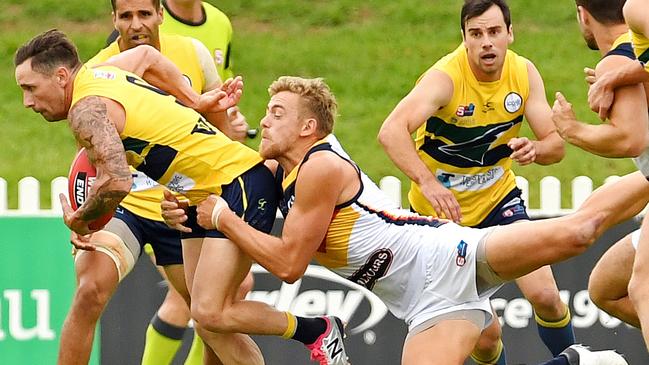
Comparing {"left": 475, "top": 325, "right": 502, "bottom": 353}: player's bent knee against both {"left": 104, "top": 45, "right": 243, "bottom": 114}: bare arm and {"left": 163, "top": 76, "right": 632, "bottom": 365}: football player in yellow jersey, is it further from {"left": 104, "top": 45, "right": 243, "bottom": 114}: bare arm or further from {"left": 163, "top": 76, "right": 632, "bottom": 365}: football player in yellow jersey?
{"left": 104, "top": 45, "right": 243, "bottom": 114}: bare arm

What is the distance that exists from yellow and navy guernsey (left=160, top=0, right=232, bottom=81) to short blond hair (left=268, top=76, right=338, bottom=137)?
211 centimetres

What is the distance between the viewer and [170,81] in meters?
8.32

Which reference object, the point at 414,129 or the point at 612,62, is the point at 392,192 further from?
the point at 612,62

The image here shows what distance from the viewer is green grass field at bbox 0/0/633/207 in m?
13.1

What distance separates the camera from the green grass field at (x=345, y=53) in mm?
13070

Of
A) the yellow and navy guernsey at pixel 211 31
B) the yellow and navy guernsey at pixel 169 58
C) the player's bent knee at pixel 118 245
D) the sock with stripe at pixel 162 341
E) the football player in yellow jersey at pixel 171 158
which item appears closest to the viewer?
the football player in yellow jersey at pixel 171 158

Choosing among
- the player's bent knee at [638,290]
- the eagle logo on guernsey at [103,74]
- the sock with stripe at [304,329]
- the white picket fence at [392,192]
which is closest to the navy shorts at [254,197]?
the sock with stripe at [304,329]

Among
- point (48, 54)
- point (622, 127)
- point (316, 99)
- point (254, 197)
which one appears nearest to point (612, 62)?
point (622, 127)

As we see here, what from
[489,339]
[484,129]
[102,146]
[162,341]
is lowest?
[162,341]

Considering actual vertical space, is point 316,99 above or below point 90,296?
above

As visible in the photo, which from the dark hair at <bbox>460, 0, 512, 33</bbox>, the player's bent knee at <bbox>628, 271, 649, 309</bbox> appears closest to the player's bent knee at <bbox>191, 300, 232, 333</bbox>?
the player's bent knee at <bbox>628, 271, 649, 309</bbox>

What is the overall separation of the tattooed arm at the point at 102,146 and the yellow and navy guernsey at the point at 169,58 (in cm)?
107

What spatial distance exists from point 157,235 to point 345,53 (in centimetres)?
692

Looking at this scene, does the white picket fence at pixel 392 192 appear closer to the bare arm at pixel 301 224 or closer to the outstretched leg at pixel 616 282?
the outstretched leg at pixel 616 282
